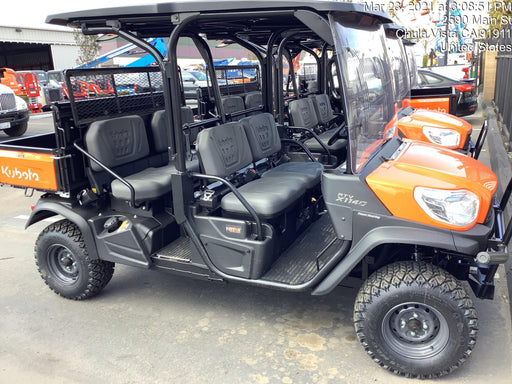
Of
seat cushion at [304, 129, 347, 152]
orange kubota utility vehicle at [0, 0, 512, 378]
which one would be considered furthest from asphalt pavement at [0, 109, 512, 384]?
seat cushion at [304, 129, 347, 152]

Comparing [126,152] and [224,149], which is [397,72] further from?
[126,152]

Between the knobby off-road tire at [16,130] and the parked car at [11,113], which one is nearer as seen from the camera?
the parked car at [11,113]

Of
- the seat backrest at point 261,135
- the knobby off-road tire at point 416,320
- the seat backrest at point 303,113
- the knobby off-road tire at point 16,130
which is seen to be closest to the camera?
the knobby off-road tire at point 416,320

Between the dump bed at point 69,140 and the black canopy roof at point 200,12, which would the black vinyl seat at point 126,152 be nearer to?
the dump bed at point 69,140

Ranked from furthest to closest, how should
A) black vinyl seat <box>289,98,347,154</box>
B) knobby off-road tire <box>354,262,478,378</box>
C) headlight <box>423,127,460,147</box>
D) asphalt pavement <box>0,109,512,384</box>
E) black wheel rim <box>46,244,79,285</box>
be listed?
black vinyl seat <box>289,98,347,154</box>
headlight <box>423,127,460,147</box>
black wheel rim <box>46,244,79,285</box>
asphalt pavement <box>0,109,512,384</box>
knobby off-road tire <box>354,262,478,378</box>

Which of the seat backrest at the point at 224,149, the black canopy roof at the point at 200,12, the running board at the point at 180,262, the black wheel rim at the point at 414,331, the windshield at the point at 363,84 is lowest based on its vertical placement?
the black wheel rim at the point at 414,331

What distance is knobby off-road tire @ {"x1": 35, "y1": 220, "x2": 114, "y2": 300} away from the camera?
11.7ft

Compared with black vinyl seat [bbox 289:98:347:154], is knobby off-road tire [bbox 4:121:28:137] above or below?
below

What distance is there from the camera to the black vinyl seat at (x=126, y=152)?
11.1 ft

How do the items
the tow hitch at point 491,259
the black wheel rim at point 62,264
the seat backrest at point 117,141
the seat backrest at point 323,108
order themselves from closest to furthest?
the tow hitch at point 491,259 < the seat backrest at point 117,141 < the black wheel rim at point 62,264 < the seat backrest at point 323,108

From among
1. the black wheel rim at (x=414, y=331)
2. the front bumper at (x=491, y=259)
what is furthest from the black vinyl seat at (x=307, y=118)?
the black wheel rim at (x=414, y=331)

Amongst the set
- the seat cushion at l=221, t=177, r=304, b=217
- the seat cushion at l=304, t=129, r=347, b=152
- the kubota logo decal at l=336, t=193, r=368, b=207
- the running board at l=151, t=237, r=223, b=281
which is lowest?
the running board at l=151, t=237, r=223, b=281

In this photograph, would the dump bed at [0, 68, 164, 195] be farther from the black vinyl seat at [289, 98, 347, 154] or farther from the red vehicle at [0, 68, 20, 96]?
the red vehicle at [0, 68, 20, 96]

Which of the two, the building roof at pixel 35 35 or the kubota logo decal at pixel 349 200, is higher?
the building roof at pixel 35 35
